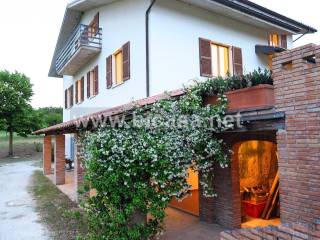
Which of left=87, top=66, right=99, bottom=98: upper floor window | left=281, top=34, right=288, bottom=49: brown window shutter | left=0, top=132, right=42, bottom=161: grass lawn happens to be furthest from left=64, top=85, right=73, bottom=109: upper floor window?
left=0, top=132, right=42, bottom=161: grass lawn

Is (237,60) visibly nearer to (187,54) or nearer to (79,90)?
(187,54)

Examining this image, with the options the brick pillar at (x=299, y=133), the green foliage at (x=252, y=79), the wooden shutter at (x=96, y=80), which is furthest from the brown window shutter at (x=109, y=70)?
the brick pillar at (x=299, y=133)

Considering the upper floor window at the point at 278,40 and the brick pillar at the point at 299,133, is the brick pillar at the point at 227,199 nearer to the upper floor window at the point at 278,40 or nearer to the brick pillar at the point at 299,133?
the brick pillar at the point at 299,133

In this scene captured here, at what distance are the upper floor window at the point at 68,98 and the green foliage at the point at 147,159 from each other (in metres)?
15.5

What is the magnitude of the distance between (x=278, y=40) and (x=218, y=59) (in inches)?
178

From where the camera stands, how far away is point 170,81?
10992 mm

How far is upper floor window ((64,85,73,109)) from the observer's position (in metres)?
21.3

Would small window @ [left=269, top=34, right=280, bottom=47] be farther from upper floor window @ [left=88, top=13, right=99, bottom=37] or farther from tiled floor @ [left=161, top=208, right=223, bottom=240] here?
tiled floor @ [left=161, top=208, right=223, bottom=240]

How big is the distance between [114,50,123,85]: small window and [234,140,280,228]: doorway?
554 cm

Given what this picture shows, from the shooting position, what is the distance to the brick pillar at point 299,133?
4770 mm

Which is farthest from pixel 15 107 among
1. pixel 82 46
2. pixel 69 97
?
pixel 82 46

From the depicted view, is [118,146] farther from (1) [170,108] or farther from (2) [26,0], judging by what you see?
(2) [26,0]

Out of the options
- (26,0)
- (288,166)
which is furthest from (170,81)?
(26,0)

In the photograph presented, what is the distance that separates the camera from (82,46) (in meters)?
13.8
